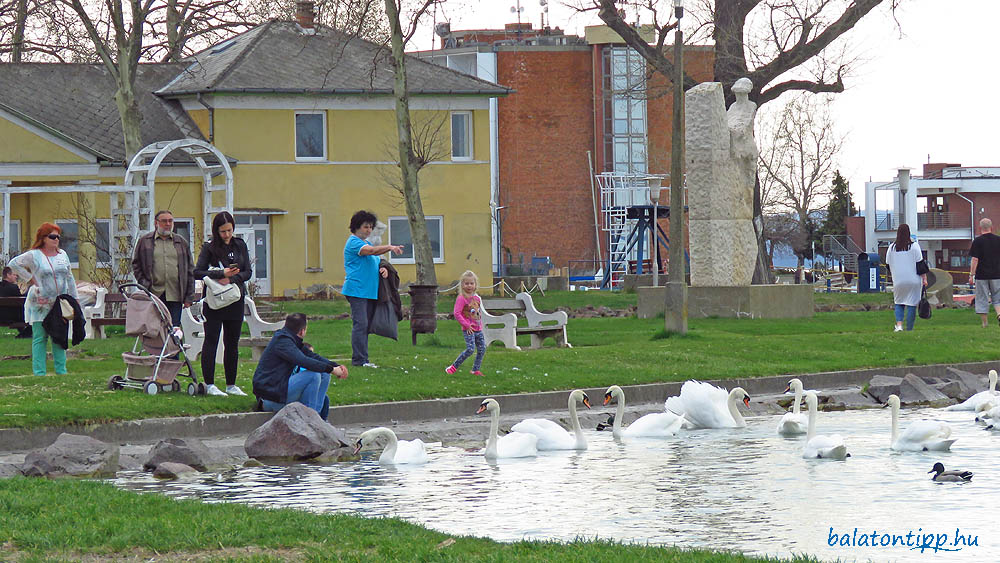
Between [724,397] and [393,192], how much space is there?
115ft

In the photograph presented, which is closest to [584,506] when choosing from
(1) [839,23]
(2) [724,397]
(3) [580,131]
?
(2) [724,397]

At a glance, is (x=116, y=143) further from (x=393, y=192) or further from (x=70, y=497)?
(x=70, y=497)

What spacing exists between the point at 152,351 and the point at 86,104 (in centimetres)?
3389

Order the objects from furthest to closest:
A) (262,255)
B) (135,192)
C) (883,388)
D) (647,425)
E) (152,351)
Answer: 1. (262,255)
2. (135,192)
3. (883,388)
4. (152,351)
5. (647,425)

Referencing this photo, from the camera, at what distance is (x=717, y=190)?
29.1 m

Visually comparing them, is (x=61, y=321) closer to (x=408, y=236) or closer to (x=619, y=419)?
(x=619, y=419)

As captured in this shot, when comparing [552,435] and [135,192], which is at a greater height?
[135,192]

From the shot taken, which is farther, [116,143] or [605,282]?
[605,282]

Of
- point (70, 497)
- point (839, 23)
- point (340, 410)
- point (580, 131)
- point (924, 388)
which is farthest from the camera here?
point (580, 131)

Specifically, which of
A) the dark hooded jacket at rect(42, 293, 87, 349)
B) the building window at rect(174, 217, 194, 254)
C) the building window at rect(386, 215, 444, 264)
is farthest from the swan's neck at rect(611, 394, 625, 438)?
the building window at rect(386, 215, 444, 264)

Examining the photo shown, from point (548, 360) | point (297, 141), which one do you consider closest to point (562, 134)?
point (297, 141)

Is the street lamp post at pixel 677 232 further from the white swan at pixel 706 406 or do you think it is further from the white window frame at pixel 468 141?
the white window frame at pixel 468 141

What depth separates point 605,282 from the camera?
5412 cm

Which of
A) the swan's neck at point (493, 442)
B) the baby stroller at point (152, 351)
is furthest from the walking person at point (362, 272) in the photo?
the swan's neck at point (493, 442)
